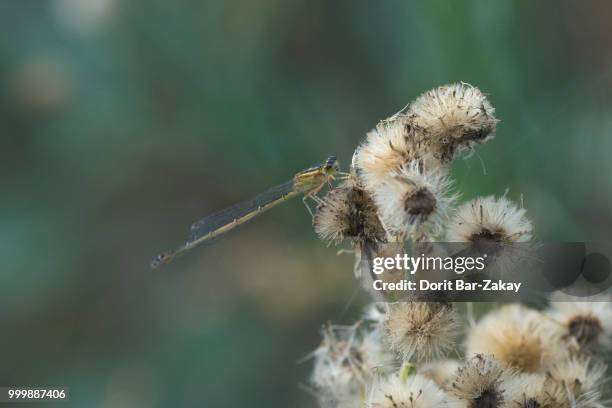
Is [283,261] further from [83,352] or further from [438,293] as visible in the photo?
[438,293]

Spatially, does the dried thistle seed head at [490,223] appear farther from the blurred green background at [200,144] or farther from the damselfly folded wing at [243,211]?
the blurred green background at [200,144]

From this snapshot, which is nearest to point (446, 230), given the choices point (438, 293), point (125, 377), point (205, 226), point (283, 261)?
point (438, 293)

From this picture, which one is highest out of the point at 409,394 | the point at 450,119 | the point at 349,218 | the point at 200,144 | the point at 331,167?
the point at 200,144

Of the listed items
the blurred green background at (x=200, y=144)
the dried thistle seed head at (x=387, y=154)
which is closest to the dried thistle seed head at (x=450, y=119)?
the dried thistle seed head at (x=387, y=154)

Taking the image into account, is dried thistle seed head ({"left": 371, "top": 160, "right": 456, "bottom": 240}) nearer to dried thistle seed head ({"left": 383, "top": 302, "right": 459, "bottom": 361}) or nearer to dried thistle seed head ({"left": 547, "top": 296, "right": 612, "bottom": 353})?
dried thistle seed head ({"left": 383, "top": 302, "right": 459, "bottom": 361})

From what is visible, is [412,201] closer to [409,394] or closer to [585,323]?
[409,394]

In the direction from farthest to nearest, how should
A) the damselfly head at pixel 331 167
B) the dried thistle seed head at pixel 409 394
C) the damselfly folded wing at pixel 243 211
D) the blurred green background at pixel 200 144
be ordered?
the blurred green background at pixel 200 144 < the damselfly folded wing at pixel 243 211 < the damselfly head at pixel 331 167 < the dried thistle seed head at pixel 409 394

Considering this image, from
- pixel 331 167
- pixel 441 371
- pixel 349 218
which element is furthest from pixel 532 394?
pixel 331 167

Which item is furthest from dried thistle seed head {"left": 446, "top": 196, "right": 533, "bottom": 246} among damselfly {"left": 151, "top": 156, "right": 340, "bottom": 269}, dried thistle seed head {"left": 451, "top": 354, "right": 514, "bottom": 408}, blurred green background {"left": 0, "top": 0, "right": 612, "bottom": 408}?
blurred green background {"left": 0, "top": 0, "right": 612, "bottom": 408}
